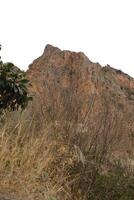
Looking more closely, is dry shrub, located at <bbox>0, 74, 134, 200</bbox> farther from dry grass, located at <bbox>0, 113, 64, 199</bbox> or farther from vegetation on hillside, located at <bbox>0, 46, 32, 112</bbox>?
vegetation on hillside, located at <bbox>0, 46, 32, 112</bbox>

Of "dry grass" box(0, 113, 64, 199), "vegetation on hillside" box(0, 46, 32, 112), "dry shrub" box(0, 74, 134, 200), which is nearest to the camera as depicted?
"dry grass" box(0, 113, 64, 199)

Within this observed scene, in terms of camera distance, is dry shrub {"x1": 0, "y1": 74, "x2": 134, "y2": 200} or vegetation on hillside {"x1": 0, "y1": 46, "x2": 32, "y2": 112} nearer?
vegetation on hillside {"x1": 0, "y1": 46, "x2": 32, "y2": 112}

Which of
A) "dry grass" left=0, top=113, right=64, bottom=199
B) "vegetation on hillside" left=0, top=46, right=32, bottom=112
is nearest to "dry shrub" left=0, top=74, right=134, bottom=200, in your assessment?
"dry grass" left=0, top=113, right=64, bottom=199

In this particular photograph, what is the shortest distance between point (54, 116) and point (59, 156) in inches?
34.0

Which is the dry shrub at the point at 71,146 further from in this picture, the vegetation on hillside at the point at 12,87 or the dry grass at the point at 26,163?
the vegetation on hillside at the point at 12,87

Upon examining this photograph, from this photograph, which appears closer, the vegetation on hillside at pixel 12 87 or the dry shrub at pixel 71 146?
the vegetation on hillside at pixel 12 87

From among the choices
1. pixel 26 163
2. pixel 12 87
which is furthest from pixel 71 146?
pixel 12 87

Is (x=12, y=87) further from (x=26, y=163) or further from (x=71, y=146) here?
(x=71, y=146)

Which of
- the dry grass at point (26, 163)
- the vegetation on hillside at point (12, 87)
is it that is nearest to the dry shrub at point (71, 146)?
the dry grass at point (26, 163)

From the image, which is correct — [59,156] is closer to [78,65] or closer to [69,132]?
[69,132]

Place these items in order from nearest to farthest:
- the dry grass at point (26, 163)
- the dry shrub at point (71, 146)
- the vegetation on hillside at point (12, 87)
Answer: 1. the dry grass at point (26, 163)
2. the vegetation on hillside at point (12, 87)
3. the dry shrub at point (71, 146)

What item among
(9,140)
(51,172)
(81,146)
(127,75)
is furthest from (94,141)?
(127,75)

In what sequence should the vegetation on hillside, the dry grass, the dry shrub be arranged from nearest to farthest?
1. the dry grass
2. the vegetation on hillside
3. the dry shrub

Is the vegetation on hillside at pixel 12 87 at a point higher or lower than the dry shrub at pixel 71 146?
higher
